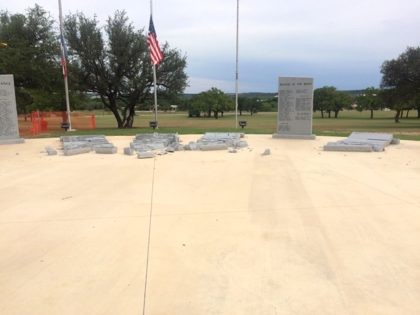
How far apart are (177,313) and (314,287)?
3.57 ft

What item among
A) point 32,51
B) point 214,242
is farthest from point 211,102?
point 214,242

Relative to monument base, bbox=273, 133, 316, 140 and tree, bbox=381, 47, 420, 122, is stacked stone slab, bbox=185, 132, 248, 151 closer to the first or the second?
monument base, bbox=273, 133, 316, 140

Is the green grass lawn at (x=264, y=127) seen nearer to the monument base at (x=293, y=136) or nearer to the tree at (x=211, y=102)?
the monument base at (x=293, y=136)

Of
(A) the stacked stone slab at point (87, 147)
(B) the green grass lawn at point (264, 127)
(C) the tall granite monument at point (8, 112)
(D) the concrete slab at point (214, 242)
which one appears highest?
(C) the tall granite monument at point (8, 112)

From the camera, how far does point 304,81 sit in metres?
13.6

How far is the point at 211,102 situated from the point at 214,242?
79896 mm

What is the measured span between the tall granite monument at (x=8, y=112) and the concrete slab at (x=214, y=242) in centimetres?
663

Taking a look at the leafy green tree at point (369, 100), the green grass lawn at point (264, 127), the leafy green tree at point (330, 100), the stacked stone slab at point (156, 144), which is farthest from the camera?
the leafy green tree at point (330, 100)

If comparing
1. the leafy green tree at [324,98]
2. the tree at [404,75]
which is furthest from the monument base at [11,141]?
the leafy green tree at [324,98]

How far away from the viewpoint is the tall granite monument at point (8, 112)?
44.1ft

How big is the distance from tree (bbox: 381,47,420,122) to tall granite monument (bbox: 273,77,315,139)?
2531cm

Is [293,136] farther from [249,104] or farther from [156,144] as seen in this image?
[249,104]

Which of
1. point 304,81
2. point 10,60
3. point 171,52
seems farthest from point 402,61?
point 10,60

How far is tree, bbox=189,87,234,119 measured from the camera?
83.2 meters
